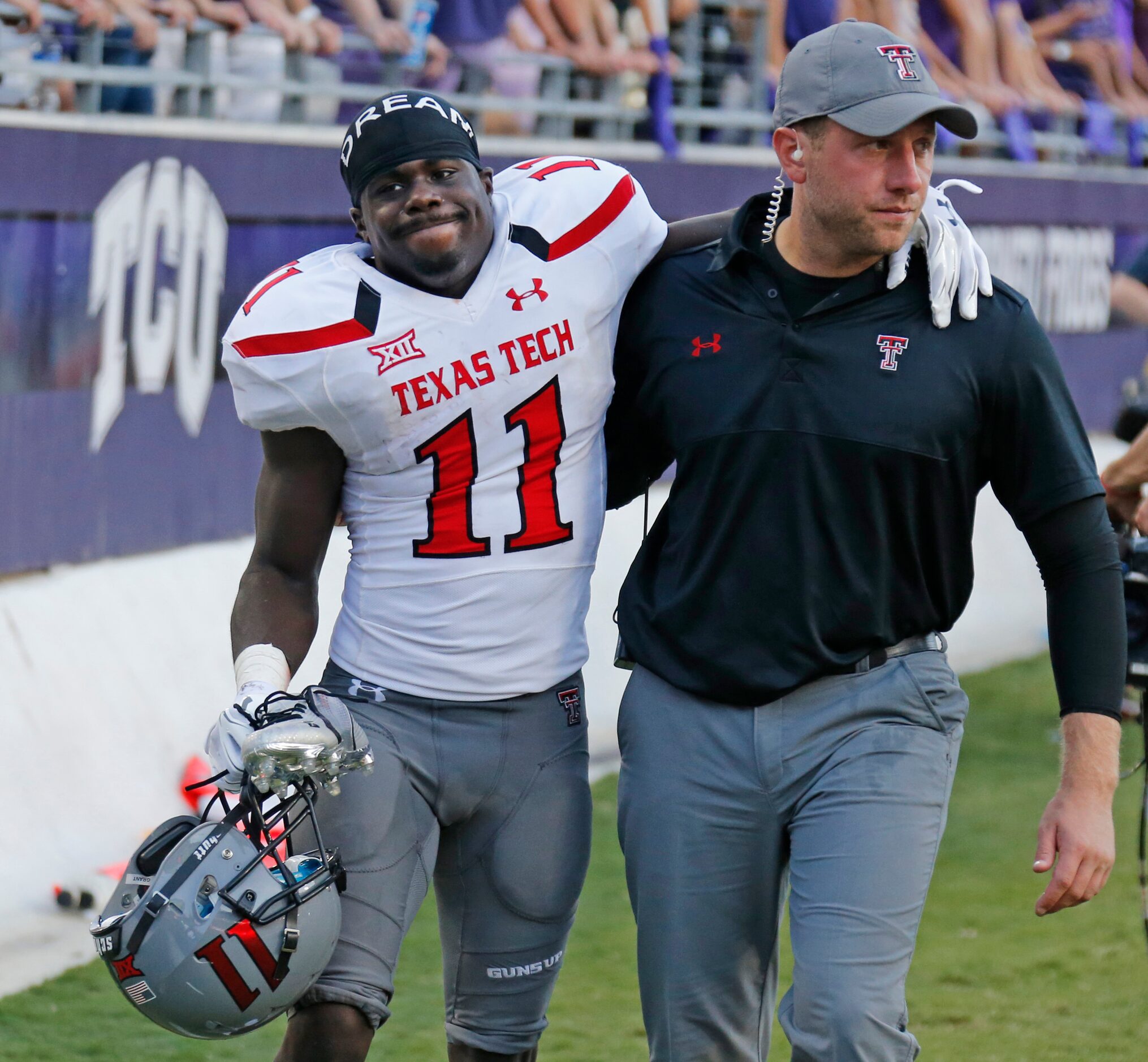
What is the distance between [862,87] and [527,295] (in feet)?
2.50

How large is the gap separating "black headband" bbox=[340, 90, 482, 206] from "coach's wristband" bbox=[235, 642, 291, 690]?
36.1 inches

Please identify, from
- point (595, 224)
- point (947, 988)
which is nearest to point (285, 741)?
point (595, 224)

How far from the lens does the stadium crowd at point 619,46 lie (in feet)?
23.1

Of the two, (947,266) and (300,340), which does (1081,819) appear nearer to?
(947,266)

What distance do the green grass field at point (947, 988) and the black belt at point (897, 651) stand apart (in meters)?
1.85

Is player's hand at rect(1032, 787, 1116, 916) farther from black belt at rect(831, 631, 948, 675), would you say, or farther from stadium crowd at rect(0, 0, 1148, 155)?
stadium crowd at rect(0, 0, 1148, 155)

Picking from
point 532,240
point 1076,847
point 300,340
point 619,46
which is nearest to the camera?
point 1076,847

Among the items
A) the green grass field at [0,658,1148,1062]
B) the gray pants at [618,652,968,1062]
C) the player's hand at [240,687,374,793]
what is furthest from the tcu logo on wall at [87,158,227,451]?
the gray pants at [618,652,968,1062]

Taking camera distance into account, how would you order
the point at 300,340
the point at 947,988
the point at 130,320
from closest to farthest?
the point at 300,340 < the point at 947,988 < the point at 130,320

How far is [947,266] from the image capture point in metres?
3.34

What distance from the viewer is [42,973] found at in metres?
5.17

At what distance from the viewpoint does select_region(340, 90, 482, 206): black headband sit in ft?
11.4

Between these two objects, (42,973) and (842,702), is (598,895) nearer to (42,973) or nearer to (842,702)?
(42,973)

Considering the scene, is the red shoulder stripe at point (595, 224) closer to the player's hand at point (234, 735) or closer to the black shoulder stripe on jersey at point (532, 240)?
the black shoulder stripe on jersey at point (532, 240)
